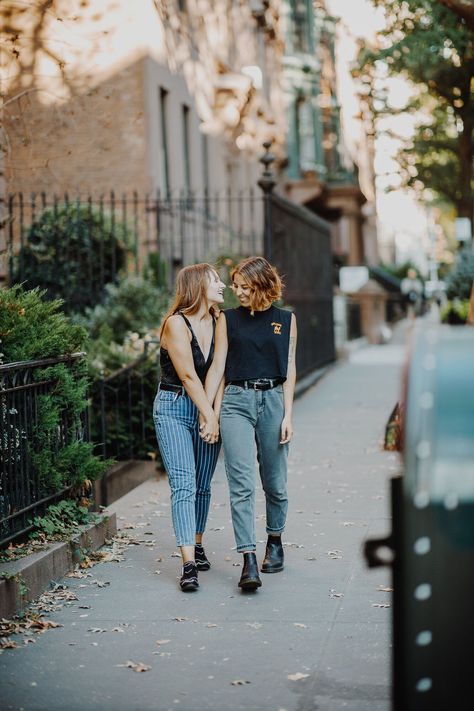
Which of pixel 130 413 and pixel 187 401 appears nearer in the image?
pixel 187 401

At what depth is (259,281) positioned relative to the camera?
6.58m

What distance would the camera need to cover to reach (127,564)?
7262 millimetres

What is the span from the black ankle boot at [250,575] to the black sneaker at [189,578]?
0.87 ft

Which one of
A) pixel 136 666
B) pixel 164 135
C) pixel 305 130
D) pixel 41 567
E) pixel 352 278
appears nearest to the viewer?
pixel 136 666

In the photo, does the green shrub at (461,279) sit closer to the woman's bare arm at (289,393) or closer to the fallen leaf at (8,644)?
the woman's bare arm at (289,393)

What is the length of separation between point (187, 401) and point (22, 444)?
0.99 meters

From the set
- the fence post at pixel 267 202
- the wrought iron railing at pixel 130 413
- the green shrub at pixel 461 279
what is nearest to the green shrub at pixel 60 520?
the wrought iron railing at pixel 130 413

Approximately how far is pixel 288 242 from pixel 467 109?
46.5ft

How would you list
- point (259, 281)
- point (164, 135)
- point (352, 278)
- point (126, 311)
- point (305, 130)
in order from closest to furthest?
point (259, 281) < point (126, 311) < point (164, 135) < point (352, 278) < point (305, 130)

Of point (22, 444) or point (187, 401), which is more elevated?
point (187, 401)

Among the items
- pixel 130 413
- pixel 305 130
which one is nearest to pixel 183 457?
pixel 130 413

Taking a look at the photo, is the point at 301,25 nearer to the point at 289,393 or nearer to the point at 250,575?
the point at 289,393

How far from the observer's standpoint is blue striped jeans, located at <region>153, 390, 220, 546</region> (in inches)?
262

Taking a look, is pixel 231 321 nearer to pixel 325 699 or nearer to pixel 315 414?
pixel 325 699
